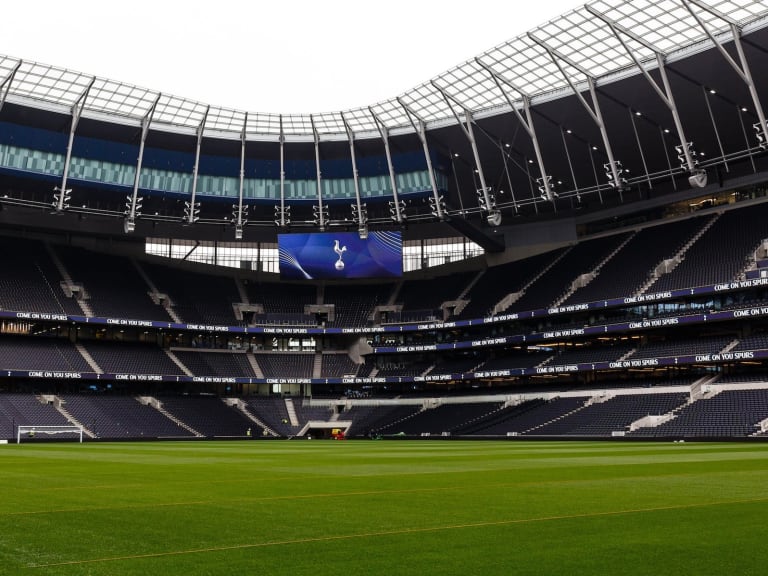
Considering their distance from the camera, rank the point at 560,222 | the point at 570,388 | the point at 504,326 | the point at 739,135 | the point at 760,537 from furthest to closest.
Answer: the point at 560,222 → the point at 504,326 → the point at 570,388 → the point at 739,135 → the point at 760,537

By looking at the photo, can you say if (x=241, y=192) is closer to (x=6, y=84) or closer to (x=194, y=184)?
(x=194, y=184)

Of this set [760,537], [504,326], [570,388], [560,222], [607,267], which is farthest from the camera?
[560,222]

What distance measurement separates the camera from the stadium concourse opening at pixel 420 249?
6419 cm

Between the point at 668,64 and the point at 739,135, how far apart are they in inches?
418

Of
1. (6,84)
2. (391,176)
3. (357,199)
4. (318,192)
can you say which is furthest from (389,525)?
(318,192)

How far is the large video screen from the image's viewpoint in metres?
88.2

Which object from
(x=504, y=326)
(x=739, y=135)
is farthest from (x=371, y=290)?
(x=739, y=135)

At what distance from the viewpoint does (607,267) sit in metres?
79.8

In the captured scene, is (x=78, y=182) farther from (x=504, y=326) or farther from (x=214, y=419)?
(x=504, y=326)

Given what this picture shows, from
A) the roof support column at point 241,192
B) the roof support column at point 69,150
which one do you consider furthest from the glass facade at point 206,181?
the roof support column at point 69,150

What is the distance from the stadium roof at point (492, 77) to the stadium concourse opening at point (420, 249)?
9.0 inches

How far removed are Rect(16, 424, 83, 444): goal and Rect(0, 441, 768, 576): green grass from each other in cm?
4982

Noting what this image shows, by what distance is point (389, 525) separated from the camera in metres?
11.6

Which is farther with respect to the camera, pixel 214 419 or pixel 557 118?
pixel 214 419
